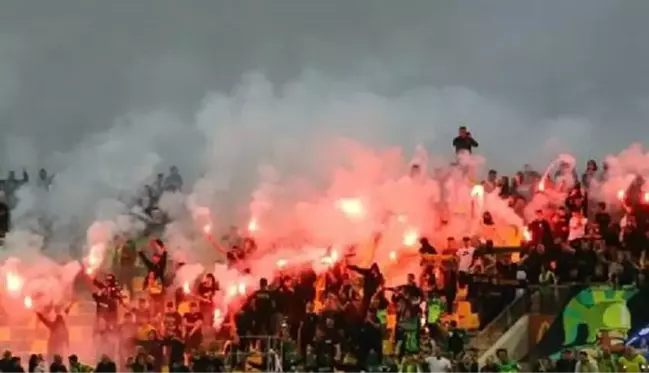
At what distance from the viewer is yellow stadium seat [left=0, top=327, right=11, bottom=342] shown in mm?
23562

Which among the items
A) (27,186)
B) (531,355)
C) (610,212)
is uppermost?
(27,186)

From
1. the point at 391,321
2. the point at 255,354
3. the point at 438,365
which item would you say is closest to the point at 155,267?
the point at 255,354

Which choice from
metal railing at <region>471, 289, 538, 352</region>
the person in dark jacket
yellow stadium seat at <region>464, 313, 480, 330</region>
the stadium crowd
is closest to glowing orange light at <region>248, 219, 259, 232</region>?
the stadium crowd

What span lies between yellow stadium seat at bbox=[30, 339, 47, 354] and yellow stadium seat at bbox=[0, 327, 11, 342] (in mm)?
844

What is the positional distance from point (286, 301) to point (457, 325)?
10.2 ft

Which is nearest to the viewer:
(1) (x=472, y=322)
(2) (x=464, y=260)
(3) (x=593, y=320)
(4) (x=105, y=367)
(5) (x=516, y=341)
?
(3) (x=593, y=320)

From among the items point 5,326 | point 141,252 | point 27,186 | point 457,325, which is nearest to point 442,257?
point 457,325

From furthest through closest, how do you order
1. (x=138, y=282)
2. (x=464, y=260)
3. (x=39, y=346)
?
(x=138, y=282) → (x=39, y=346) → (x=464, y=260)

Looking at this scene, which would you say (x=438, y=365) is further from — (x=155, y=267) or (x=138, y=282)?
(x=138, y=282)

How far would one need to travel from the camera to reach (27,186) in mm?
29078

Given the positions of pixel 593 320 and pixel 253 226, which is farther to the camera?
pixel 253 226

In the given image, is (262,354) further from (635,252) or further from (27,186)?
(27,186)

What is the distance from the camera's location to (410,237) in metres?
24.8

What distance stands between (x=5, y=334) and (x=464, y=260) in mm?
10124
